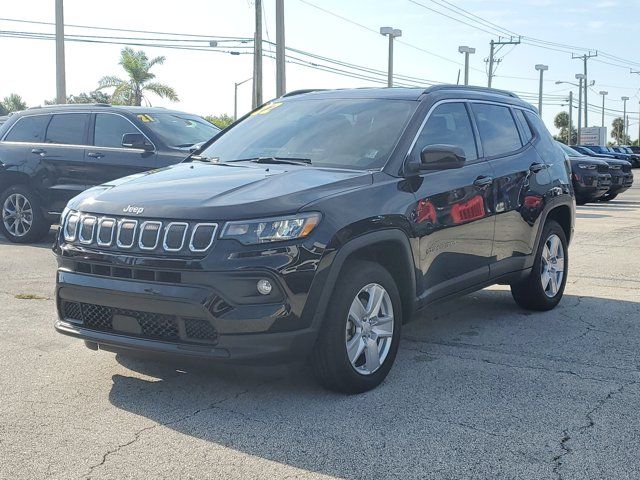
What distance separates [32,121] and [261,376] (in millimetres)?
8492

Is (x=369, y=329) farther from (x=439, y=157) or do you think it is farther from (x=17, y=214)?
(x=17, y=214)

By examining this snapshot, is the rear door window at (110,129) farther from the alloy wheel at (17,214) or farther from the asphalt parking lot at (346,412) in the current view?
the asphalt parking lot at (346,412)

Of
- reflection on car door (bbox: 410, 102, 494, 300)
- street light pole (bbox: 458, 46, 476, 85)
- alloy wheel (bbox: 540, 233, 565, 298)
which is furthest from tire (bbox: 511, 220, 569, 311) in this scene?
street light pole (bbox: 458, 46, 476, 85)

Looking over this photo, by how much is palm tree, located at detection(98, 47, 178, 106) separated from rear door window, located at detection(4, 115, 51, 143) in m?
30.8

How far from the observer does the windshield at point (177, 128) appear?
34.0ft

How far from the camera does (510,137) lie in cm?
654

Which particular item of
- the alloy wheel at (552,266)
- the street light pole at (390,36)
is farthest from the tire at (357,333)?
the street light pole at (390,36)

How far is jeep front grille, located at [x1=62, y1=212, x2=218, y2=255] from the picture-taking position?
408 centimetres

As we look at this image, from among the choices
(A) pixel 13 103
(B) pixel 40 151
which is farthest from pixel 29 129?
(A) pixel 13 103

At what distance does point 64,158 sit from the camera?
10766 mm

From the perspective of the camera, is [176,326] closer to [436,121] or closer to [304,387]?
[304,387]

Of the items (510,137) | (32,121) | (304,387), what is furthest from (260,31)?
(304,387)

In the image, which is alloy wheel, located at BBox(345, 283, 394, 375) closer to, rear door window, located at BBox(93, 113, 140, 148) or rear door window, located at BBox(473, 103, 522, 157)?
rear door window, located at BBox(473, 103, 522, 157)

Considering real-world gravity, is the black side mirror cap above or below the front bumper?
above
